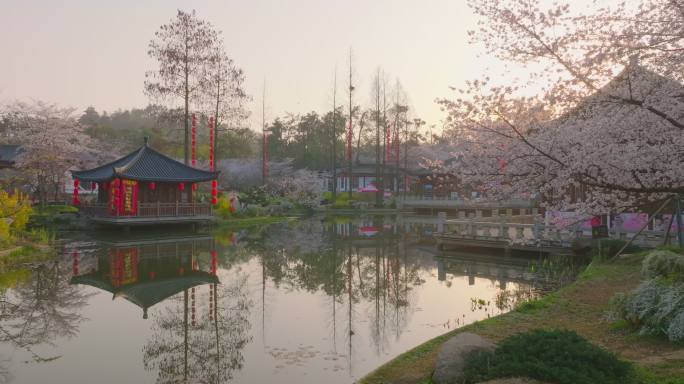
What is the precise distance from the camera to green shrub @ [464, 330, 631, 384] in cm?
516

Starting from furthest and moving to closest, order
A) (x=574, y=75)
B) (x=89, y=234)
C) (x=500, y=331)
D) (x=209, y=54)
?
(x=209, y=54) → (x=89, y=234) → (x=500, y=331) → (x=574, y=75)

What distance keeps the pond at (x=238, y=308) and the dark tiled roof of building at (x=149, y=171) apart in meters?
7.06

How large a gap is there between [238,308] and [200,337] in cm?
222

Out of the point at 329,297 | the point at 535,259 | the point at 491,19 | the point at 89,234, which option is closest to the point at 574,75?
the point at 491,19

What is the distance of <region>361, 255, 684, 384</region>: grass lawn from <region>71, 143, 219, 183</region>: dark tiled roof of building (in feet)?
77.5

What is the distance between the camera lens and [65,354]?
28.4 ft

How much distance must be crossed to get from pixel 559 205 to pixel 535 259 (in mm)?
8786

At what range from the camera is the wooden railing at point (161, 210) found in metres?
27.7

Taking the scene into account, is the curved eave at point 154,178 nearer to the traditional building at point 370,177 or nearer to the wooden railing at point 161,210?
the wooden railing at point 161,210

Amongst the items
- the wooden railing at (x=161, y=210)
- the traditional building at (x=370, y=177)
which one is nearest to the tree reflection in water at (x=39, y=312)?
the wooden railing at (x=161, y=210)

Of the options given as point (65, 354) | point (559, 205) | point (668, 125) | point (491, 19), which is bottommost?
point (65, 354)

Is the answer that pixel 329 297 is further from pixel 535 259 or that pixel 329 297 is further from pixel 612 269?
pixel 535 259

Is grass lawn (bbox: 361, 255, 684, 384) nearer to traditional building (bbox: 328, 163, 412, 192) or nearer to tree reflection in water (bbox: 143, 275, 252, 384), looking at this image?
tree reflection in water (bbox: 143, 275, 252, 384)

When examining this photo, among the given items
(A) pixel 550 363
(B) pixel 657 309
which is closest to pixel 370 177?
(B) pixel 657 309
